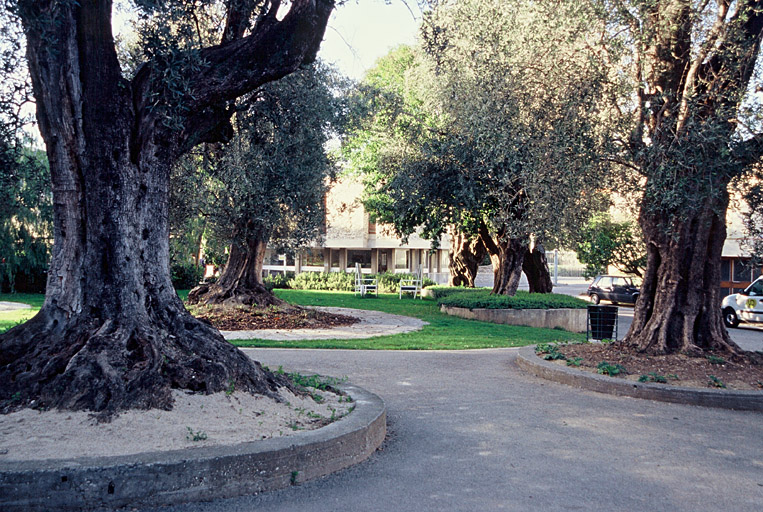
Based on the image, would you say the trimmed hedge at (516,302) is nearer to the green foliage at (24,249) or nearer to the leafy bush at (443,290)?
the leafy bush at (443,290)

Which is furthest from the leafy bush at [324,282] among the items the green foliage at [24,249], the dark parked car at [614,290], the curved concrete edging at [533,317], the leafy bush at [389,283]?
the curved concrete edging at [533,317]

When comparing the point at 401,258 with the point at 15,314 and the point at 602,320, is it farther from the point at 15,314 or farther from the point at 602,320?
the point at 602,320

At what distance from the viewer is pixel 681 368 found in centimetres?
851

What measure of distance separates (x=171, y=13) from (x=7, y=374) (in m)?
4.13

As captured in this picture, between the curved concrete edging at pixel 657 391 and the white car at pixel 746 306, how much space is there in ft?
50.0

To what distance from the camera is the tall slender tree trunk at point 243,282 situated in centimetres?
1641

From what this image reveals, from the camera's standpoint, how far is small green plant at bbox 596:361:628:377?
8.48m

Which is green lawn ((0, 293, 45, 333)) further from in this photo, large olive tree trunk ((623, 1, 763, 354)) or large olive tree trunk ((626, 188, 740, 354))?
large olive tree trunk ((626, 188, 740, 354))

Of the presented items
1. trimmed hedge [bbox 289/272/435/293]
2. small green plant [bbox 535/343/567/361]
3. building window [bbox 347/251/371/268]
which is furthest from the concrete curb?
building window [bbox 347/251/371/268]

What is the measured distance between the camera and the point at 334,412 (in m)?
5.59

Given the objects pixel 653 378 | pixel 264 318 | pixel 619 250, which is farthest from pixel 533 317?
pixel 619 250

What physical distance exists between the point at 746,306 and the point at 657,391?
16480 mm

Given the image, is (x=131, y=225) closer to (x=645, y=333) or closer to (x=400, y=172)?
(x=645, y=333)

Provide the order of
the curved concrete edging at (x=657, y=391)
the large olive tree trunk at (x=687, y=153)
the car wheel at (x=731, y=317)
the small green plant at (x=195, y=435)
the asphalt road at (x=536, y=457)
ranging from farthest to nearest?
the car wheel at (x=731, y=317) → the large olive tree trunk at (x=687, y=153) → the curved concrete edging at (x=657, y=391) → the small green plant at (x=195, y=435) → the asphalt road at (x=536, y=457)
